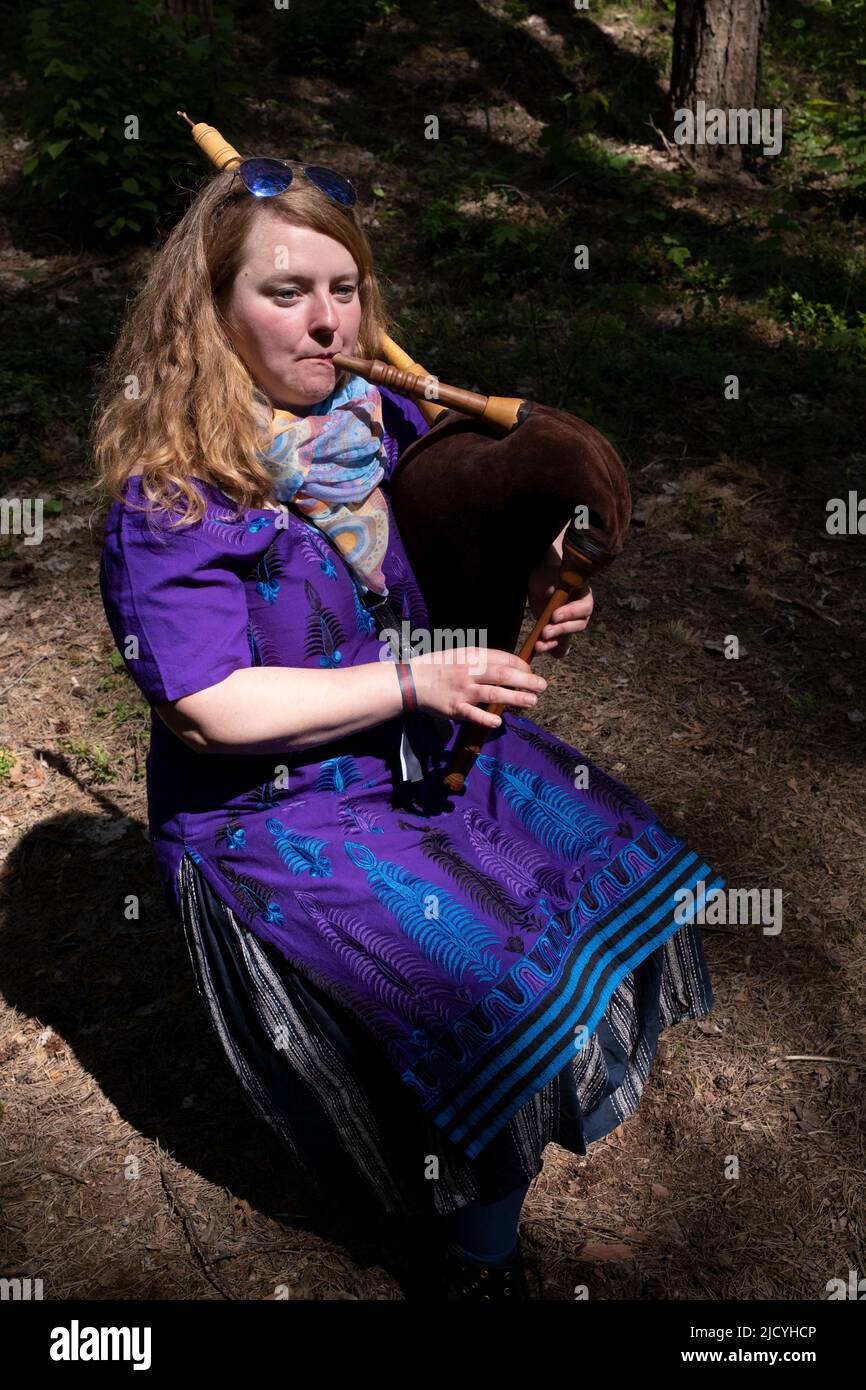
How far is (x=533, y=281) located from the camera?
5699 mm

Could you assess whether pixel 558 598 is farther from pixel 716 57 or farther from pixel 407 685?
pixel 716 57

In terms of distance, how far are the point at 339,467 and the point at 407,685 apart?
398mm

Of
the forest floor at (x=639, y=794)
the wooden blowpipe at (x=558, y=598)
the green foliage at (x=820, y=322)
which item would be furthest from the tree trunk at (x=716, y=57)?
the wooden blowpipe at (x=558, y=598)

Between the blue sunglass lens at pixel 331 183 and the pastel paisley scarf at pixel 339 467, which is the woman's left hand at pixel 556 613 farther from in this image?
the blue sunglass lens at pixel 331 183

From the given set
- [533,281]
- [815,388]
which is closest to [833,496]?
[815,388]

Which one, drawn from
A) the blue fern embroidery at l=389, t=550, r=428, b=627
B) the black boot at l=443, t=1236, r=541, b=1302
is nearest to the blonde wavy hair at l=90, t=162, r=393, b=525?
the blue fern embroidery at l=389, t=550, r=428, b=627

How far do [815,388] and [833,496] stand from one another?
798mm

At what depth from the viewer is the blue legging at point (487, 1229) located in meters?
2.03

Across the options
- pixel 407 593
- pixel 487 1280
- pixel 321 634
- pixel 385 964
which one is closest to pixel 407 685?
pixel 321 634

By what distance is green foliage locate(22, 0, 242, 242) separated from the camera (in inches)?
195

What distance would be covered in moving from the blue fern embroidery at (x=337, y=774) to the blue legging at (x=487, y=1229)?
0.79 meters

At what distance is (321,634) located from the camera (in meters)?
1.88

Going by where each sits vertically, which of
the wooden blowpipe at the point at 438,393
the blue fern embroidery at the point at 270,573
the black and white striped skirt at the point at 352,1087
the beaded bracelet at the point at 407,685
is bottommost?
the black and white striped skirt at the point at 352,1087
